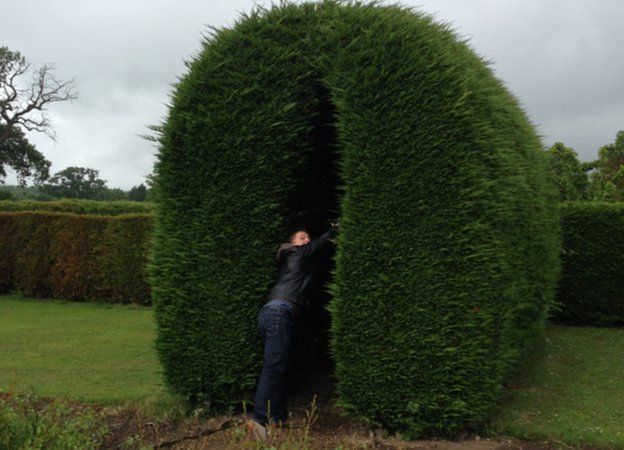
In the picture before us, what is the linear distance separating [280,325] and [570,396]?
11.2 ft

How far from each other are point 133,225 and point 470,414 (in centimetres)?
1045

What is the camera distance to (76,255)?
13.9 metres

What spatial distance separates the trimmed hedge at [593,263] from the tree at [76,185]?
63.8 metres

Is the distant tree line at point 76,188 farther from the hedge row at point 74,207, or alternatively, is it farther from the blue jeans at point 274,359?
the blue jeans at point 274,359

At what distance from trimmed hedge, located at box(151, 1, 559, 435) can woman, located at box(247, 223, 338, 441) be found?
23 cm

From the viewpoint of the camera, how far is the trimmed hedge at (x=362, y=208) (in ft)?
14.8

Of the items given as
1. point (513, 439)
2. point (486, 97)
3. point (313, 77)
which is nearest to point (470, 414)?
point (513, 439)

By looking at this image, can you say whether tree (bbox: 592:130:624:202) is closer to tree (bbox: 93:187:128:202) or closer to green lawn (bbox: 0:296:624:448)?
green lawn (bbox: 0:296:624:448)

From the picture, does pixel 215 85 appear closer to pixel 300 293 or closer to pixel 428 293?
pixel 300 293

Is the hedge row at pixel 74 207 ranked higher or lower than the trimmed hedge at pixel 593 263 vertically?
higher

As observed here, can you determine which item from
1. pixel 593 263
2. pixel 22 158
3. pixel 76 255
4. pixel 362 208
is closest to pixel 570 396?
pixel 362 208

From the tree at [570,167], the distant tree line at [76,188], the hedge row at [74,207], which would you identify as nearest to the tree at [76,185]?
the distant tree line at [76,188]

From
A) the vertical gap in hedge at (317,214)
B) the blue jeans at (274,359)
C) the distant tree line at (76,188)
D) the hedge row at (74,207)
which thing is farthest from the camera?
the distant tree line at (76,188)

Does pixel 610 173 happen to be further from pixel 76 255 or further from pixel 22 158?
pixel 22 158
